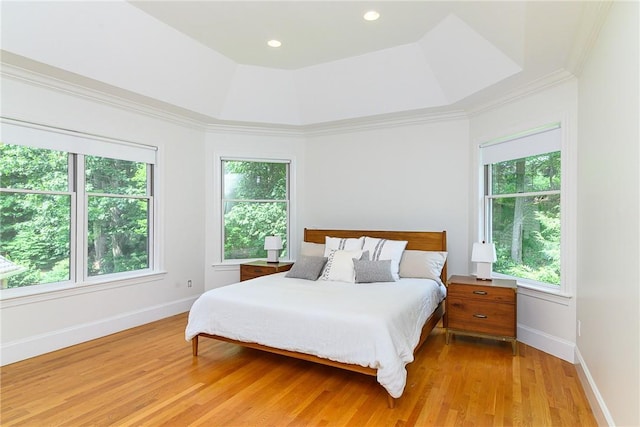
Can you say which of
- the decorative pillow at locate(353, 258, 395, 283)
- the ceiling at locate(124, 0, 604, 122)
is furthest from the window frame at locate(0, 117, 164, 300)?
the decorative pillow at locate(353, 258, 395, 283)

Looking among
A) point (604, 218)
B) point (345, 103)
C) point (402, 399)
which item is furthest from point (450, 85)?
point (402, 399)

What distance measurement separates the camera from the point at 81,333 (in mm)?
3725

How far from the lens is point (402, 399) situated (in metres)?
2.59

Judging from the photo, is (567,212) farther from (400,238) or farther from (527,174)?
(400,238)

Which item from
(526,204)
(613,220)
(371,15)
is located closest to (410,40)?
(371,15)

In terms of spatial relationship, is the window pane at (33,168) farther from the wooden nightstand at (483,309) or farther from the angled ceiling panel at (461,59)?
the wooden nightstand at (483,309)

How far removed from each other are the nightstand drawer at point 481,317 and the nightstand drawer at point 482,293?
1.5 inches

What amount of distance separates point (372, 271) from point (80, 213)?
3095mm

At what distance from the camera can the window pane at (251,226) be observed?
5.40 m

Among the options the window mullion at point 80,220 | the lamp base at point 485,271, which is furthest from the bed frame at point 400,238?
the window mullion at point 80,220

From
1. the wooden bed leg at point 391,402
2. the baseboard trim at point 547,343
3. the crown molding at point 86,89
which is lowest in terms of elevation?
the wooden bed leg at point 391,402

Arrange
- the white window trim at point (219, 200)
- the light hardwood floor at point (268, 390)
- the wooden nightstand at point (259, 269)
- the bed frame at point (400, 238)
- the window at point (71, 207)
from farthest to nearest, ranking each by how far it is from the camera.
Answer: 1. the white window trim at point (219, 200)
2. the wooden nightstand at point (259, 269)
3. the window at point (71, 207)
4. the bed frame at point (400, 238)
5. the light hardwood floor at point (268, 390)

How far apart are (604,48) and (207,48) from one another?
3562 mm

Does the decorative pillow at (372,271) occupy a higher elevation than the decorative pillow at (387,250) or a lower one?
lower
